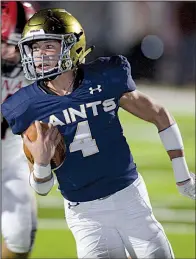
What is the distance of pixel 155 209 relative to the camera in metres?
3.57

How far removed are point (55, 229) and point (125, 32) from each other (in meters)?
0.88

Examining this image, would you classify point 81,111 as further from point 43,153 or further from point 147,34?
point 147,34

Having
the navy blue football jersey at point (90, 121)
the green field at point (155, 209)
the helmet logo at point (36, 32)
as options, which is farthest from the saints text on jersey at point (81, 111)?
the helmet logo at point (36, 32)

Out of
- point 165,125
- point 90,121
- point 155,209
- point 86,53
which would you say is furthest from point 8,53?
point 155,209

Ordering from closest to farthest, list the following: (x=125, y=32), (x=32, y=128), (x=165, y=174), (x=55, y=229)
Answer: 1. (x=32, y=128)
2. (x=125, y=32)
3. (x=55, y=229)
4. (x=165, y=174)

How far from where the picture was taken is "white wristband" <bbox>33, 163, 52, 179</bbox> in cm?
233

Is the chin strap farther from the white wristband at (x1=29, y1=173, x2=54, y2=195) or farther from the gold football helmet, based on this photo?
the white wristband at (x1=29, y1=173, x2=54, y2=195)

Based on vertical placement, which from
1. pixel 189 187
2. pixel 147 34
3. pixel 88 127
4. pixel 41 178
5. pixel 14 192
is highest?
pixel 147 34

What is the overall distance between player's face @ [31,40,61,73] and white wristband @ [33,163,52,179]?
0.93 ft

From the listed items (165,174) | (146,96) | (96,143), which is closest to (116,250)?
(96,143)

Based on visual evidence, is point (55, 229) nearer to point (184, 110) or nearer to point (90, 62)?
point (184, 110)

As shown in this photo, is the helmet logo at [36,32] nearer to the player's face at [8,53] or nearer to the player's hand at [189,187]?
the player's face at [8,53]

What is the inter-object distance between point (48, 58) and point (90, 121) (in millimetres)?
227

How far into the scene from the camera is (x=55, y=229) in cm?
333
